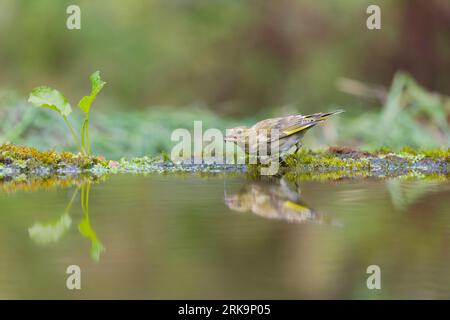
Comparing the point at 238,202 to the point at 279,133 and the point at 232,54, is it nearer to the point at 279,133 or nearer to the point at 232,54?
the point at 279,133

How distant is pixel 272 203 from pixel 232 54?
21.2 feet

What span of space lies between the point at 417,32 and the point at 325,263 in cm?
707

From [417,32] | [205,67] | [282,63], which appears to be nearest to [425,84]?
[417,32]

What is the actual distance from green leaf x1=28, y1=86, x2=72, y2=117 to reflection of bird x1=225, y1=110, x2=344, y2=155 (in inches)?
50.1

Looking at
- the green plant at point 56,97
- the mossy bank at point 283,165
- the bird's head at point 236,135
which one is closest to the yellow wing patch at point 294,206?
the mossy bank at point 283,165

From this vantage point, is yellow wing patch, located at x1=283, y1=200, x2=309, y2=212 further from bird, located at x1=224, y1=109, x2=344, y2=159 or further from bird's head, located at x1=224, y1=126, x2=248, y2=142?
bird's head, located at x1=224, y1=126, x2=248, y2=142

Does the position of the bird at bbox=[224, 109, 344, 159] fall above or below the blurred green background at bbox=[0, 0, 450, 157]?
below

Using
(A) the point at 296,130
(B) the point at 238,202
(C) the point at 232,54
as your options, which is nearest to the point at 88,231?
(B) the point at 238,202

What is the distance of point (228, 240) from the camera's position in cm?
362

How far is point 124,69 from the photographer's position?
34.3ft

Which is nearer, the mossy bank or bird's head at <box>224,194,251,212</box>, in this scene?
bird's head at <box>224,194,251,212</box>

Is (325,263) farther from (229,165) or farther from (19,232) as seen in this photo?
(229,165)

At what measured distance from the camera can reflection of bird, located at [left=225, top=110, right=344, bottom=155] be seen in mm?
5906

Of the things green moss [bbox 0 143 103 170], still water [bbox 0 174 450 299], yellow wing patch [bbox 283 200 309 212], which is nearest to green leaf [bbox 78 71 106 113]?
green moss [bbox 0 143 103 170]
